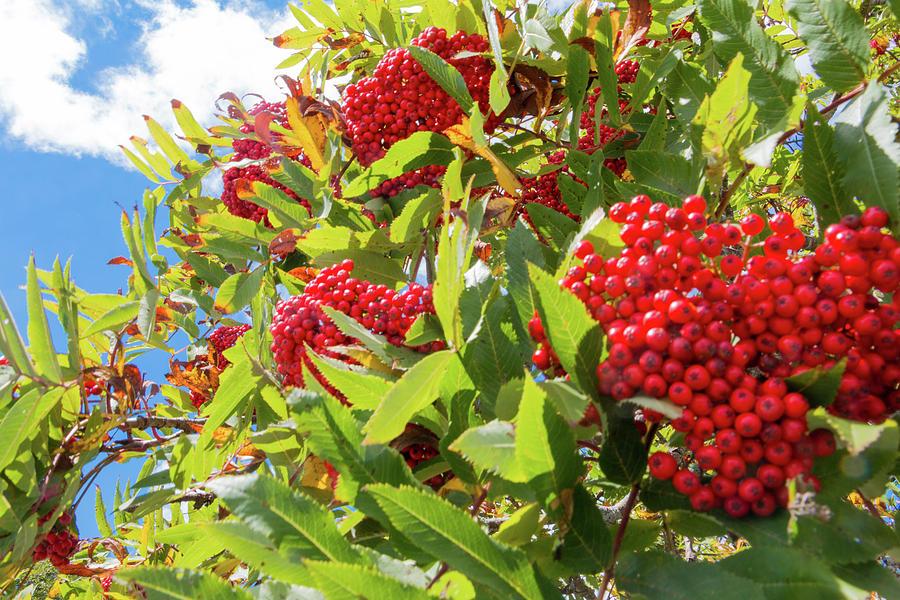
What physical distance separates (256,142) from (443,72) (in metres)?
1.47

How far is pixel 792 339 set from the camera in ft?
2.99

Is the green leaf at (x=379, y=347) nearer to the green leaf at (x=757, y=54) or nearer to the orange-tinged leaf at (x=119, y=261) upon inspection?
the green leaf at (x=757, y=54)

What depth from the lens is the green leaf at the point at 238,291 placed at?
2268mm

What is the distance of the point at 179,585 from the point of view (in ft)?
3.03

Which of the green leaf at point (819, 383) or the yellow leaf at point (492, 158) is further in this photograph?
the yellow leaf at point (492, 158)

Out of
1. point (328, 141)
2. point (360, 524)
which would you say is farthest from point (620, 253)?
point (328, 141)

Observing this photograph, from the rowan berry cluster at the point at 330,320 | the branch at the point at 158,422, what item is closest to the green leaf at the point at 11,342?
the branch at the point at 158,422

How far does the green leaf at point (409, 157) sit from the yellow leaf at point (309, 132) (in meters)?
0.30

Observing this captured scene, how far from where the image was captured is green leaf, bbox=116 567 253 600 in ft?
3.00

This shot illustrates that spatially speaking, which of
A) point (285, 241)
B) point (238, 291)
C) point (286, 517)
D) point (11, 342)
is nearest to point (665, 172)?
point (286, 517)

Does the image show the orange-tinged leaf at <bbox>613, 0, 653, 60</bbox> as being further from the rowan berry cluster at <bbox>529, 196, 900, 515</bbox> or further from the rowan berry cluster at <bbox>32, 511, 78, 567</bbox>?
the rowan berry cluster at <bbox>32, 511, 78, 567</bbox>

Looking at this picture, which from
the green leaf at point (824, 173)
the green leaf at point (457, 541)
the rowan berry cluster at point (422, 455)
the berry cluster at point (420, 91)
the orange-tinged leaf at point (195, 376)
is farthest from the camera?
the orange-tinged leaf at point (195, 376)

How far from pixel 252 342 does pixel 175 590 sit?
104 centimetres

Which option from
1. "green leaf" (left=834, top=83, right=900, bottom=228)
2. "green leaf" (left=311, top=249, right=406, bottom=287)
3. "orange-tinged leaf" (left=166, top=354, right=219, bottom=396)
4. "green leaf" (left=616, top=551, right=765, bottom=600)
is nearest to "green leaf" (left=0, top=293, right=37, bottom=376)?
"green leaf" (left=311, top=249, right=406, bottom=287)
